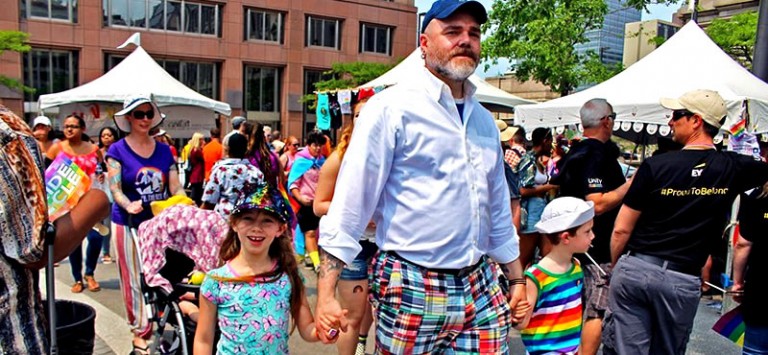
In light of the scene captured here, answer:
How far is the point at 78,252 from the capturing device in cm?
617

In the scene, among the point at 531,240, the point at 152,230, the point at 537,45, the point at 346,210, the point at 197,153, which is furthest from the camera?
the point at 537,45

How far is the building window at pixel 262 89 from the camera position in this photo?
115ft

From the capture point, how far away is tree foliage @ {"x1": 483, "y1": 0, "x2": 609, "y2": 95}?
15.1m

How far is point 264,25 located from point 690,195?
34.1 metres

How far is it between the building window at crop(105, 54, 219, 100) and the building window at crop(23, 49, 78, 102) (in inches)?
186

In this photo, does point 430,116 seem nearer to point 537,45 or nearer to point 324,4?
point 537,45

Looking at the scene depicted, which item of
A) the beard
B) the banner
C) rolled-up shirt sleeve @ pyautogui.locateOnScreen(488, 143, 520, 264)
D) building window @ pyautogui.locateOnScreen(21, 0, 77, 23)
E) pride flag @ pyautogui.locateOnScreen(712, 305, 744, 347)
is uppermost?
building window @ pyautogui.locateOnScreen(21, 0, 77, 23)

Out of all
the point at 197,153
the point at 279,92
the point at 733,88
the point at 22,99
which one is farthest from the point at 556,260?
the point at 279,92

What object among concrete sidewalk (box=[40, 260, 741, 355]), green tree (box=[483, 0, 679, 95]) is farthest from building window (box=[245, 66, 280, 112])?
concrete sidewalk (box=[40, 260, 741, 355])

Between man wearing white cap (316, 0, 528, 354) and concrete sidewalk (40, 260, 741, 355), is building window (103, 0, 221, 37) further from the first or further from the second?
man wearing white cap (316, 0, 528, 354)

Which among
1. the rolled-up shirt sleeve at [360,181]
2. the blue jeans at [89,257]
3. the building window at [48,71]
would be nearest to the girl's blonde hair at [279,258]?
the rolled-up shirt sleeve at [360,181]

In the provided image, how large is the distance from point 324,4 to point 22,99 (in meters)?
17.9

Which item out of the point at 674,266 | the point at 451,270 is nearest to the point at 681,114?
the point at 674,266

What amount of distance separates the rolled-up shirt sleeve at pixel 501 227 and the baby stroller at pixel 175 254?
1.91 meters
